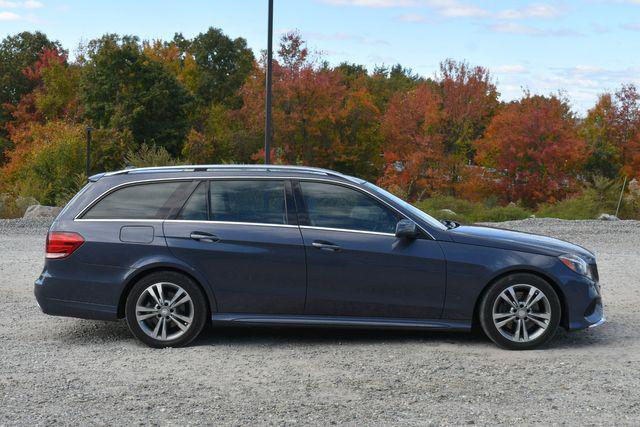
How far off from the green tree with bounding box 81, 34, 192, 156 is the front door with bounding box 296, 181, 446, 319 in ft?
137

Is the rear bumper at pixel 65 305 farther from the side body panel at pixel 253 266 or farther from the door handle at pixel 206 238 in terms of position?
Result: the door handle at pixel 206 238

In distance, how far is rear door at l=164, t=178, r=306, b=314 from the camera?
7430 mm

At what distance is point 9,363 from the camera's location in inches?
272

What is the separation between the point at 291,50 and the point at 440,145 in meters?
8.51

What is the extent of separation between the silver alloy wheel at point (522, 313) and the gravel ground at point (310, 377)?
0.19 metres

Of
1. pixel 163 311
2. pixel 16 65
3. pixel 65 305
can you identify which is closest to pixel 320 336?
pixel 163 311

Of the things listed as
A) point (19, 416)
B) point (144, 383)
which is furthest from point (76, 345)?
point (19, 416)

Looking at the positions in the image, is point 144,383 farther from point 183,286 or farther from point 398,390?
point 398,390

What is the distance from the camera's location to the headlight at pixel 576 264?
744 centimetres

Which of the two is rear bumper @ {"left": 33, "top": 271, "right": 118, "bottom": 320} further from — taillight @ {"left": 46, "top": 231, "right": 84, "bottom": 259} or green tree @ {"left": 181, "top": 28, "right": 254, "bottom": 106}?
green tree @ {"left": 181, "top": 28, "right": 254, "bottom": 106}

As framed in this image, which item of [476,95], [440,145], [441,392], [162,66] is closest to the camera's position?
[441,392]

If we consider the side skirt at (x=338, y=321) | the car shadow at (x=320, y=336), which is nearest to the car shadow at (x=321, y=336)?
the car shadow at (x=320, y=336)

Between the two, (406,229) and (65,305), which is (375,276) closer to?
(406,229)

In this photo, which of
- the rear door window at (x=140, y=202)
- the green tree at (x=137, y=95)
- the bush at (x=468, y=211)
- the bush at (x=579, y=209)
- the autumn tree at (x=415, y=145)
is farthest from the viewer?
the green tree at (x=137, y=95)
